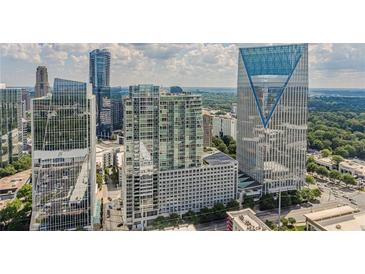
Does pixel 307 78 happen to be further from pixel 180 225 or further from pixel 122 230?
pixel 122 230

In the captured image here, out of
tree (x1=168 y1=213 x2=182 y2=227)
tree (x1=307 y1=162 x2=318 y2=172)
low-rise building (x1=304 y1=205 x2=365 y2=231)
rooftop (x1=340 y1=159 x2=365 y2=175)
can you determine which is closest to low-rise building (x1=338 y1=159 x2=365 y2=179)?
rooftop (x1=340 y1=159 x2=365 y2=175)

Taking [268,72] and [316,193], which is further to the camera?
[268,72]

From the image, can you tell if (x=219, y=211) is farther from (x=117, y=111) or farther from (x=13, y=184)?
(x=13, y=184)

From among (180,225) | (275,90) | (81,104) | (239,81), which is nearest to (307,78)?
(275,90)

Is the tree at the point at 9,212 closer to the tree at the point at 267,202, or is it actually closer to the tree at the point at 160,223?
the tree at the point at 160,223

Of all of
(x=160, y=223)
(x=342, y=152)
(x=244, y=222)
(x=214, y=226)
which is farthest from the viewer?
(x=342, y=152)

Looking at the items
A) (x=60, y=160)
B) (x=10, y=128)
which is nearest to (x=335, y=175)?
(x=60, y=160)

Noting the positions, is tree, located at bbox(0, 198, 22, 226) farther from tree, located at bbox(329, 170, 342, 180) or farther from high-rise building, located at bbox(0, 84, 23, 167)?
tree, located at bbox(329, 170, 342, 180)
